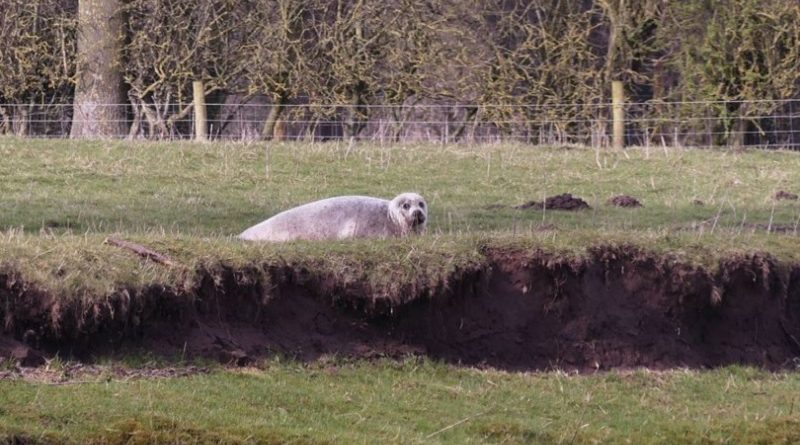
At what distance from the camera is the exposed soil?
34.6 ft

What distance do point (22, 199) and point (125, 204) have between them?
1239mm

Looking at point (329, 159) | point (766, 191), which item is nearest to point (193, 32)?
point (329, 159)

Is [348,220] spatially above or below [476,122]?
below

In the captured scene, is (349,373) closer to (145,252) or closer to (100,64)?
(145,252)

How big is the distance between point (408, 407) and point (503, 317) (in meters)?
2.20

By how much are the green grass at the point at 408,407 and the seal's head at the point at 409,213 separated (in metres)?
3.09

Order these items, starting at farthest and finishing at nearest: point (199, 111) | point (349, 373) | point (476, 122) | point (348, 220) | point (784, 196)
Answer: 1. point (476, 122)
2. point (199, 111)
3. point (784, 196)
4. point (348, 220)
5. point (349, 373)

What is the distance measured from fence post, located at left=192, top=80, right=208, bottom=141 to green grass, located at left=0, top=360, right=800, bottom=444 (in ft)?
42.5

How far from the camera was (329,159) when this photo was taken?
2089cm

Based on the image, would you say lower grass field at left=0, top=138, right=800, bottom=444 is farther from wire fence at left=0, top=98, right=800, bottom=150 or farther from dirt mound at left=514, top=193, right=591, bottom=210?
wire fence at left=0, top=98, right=800, bottom=150

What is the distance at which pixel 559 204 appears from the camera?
56.2 ft

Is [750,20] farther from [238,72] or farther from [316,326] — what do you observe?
[316,326]

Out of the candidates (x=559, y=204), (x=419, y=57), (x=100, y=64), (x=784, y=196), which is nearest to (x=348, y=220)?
(x=559, y=204)

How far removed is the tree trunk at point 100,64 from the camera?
2434cm
